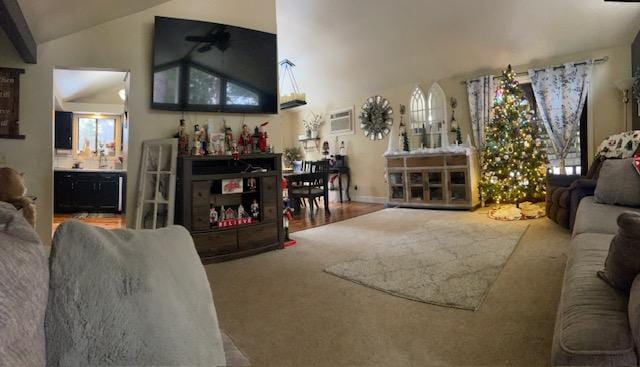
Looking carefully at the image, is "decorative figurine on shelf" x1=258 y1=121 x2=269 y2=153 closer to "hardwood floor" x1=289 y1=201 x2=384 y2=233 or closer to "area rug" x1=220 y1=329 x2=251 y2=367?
"hardwood floor" x1=289 y1=201 x2=384 y2=233

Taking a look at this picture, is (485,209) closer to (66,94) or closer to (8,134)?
(8,134)

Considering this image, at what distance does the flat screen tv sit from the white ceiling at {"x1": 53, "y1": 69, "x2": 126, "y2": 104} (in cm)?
249

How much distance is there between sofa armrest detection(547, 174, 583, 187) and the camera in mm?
4000

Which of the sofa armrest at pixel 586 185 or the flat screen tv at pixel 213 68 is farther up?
the flat screen tv at pixel 213 68

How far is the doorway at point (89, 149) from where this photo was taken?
619 cm

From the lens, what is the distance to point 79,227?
2.15 ft

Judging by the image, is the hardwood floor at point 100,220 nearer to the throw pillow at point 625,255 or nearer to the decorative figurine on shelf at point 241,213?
the decorative figurine on shelf at point 241,213

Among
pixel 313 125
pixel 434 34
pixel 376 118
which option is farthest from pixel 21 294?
pixel 313 125

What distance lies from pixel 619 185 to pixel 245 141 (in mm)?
3477

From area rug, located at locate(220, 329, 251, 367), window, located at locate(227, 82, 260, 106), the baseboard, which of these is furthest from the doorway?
area rug, located at locate(220, 329, 251, 367)

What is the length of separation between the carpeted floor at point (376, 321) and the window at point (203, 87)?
1.80 m

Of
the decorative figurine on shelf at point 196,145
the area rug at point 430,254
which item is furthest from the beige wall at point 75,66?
the area rug at point 430,254

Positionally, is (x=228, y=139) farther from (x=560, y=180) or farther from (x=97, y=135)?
(x=97, y=135)

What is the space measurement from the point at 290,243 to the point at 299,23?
12.5 ft
